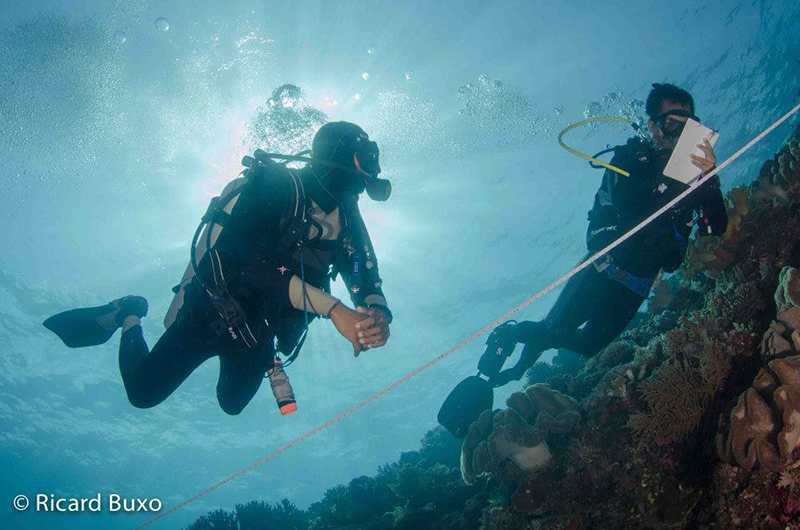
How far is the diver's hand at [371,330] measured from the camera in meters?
2.77

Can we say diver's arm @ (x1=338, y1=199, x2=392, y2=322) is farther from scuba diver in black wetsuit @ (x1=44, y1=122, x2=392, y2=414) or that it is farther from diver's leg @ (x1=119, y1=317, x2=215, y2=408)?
diver's leg @ (x1=119, y1=317, x2=215, y2=408)

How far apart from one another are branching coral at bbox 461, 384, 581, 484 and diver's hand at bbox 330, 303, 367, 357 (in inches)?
137

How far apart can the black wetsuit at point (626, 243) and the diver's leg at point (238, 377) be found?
458cm

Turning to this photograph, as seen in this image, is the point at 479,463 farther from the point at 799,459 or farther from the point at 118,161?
the point at 118,161

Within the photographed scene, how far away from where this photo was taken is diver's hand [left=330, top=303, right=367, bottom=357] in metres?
2.77

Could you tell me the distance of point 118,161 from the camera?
47.4 ft

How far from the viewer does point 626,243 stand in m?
5.06

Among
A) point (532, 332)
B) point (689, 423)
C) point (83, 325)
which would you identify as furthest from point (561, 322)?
point (83, 325)

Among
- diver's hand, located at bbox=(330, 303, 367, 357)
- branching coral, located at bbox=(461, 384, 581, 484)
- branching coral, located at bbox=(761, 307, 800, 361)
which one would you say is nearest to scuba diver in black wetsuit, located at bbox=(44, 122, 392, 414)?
diver's hand, located at bbox=(330, 303, 367, 357)

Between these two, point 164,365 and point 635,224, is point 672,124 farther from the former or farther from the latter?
point 164,365

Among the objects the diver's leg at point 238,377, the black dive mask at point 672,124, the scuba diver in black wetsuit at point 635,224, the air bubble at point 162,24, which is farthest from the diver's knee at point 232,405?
the air bubble at point 162,24

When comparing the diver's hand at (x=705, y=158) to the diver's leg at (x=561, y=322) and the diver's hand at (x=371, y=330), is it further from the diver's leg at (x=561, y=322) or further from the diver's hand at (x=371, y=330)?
the diver's hand at (x=371, y=330)

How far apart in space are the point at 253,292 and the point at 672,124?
16.0 feet

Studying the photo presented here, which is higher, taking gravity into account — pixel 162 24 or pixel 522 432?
pixel 162 24
